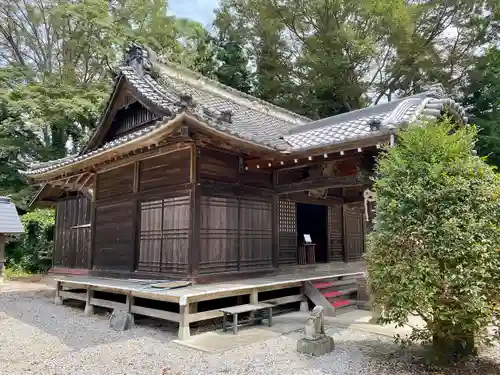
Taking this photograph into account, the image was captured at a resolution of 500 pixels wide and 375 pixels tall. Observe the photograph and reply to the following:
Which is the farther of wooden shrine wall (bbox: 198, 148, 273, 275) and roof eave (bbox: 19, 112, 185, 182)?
wooden shrine wall (bbox: 198, 148, 273, 275)

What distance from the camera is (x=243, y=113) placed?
11359 millimetres

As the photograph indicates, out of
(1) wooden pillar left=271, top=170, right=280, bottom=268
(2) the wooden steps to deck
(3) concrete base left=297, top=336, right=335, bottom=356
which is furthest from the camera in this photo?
(1) wooden pillar left=271, top=170, right=280, bottom=268

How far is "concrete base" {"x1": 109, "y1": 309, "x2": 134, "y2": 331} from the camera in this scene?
21.5 feet

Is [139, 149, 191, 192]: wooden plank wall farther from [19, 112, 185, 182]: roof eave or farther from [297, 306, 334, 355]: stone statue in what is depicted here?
[297, 306, 334, 355]: stone statue

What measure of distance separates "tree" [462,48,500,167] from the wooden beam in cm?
1125

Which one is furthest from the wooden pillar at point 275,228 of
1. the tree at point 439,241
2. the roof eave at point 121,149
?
the tree at point 439,241

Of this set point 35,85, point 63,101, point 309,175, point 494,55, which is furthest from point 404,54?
point 35,85

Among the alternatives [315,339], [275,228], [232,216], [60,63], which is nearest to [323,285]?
[275,228]

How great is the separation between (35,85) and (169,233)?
55.5ft

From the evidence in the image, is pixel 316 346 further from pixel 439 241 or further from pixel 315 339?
pixel 439 241

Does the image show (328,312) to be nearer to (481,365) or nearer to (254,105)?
(481,365)

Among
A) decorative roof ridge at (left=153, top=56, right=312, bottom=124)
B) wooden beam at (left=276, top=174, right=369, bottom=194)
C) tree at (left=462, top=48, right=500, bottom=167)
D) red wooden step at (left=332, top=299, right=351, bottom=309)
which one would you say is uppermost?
tree at (left=462, top=48, right=500, bottom=167)

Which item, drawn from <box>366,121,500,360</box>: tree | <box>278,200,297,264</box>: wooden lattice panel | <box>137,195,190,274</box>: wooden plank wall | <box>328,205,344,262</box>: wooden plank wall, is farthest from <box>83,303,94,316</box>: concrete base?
<box>328,205,344,262</box>: wooden plank wall

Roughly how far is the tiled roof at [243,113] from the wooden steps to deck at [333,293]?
3.01 metres
